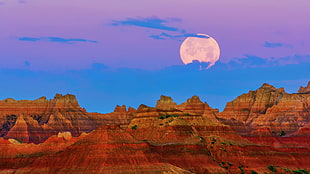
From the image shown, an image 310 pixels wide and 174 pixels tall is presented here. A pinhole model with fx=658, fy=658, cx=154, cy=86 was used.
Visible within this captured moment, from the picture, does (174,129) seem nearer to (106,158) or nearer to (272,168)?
(272,168)

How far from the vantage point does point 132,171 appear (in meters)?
140

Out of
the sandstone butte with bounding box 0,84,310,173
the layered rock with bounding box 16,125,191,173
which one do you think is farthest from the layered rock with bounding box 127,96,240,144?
the layered rock with bounding box 16,125,191,173

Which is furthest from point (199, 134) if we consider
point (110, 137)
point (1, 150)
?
point (1, 150)

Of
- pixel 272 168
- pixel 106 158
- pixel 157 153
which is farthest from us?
pixel 272 168

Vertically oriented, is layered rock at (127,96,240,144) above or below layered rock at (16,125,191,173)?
above

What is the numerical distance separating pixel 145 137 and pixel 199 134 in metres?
15.6

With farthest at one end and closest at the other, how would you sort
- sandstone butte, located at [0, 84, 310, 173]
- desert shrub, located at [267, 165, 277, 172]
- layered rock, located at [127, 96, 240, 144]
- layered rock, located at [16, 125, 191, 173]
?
layered rock, located at [127, 96, 240, 144], desert shrub, located at [267, 165, 277, 172], sandstone butte, located at [0, 84, 310, 173], layered rock, located at [16, 125, 191, 173]

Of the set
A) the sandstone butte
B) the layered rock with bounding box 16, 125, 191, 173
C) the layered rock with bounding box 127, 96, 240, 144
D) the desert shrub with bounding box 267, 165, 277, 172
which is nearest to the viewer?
the layered rock with bounding box 16, 125, 191, 173

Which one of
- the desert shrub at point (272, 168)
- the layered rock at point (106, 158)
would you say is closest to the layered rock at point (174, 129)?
the desert shrub at point (272, 168)

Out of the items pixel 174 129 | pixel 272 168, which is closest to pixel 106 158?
pixel 174 129

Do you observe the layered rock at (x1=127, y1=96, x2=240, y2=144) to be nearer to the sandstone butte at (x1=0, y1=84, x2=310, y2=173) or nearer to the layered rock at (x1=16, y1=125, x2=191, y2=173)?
the sandstone butte at (x1=0, y1=84, x2=310, y2=173)

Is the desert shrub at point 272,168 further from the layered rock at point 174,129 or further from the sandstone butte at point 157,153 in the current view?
the layered rock at point 174,129

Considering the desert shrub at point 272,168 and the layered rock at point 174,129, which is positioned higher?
the layered rock at point 174,129

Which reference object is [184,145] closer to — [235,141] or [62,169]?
[235,141]
